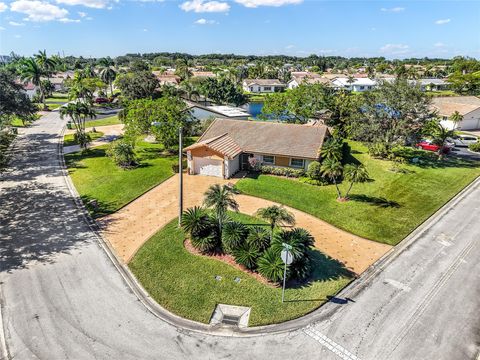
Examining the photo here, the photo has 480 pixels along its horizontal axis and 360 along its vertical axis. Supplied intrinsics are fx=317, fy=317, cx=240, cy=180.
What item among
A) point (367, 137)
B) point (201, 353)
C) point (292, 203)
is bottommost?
point (201, 353)

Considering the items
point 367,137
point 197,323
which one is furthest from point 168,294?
point 367,137

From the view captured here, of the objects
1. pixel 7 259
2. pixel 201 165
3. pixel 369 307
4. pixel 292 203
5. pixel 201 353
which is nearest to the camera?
pixel 201 353

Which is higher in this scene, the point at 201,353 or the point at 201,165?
the point at 201,165

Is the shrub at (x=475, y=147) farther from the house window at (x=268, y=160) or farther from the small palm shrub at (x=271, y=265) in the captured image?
the small palm shrub at (x=271, y=265)

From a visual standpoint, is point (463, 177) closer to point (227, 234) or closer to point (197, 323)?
point (227, 234)

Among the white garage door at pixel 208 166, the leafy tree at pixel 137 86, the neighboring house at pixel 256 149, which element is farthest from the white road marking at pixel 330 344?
the leafy tree at pixel 137 86

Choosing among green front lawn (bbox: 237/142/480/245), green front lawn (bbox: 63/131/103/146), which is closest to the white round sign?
green front lawn (bbox: 237/142/480/245)

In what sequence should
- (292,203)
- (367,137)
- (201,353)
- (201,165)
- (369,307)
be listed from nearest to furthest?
(201,353) < (369,307) < (292,203) < (201,165) < (367,137)
